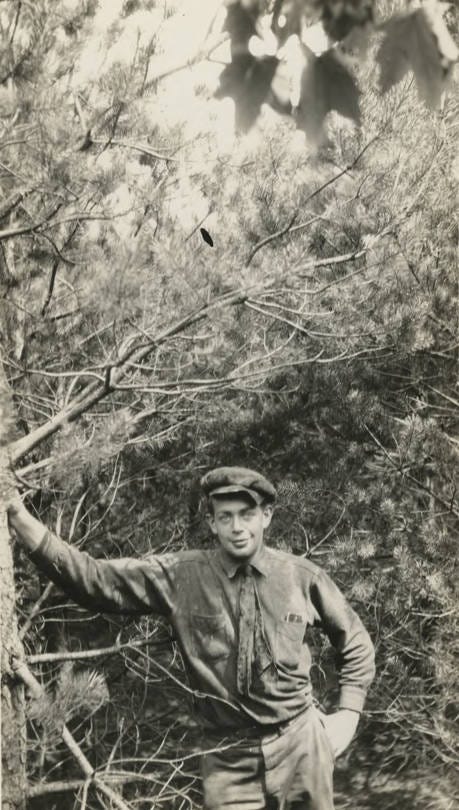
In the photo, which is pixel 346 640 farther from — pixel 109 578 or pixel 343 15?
pixel 343 15

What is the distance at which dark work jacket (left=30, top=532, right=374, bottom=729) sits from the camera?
277cm

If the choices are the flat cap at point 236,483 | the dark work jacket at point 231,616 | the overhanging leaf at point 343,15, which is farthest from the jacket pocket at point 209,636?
the overhanging leaf at point 343,15

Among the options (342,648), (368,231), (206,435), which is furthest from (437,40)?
(206,435)

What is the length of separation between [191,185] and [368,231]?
0.94 m

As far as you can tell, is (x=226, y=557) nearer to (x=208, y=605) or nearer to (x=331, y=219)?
(x=208, y=605)

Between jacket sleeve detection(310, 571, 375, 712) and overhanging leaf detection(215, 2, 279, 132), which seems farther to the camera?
jacket sleeve detection(310, 571, 375, 712)

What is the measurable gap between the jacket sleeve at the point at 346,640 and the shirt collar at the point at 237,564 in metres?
0.17

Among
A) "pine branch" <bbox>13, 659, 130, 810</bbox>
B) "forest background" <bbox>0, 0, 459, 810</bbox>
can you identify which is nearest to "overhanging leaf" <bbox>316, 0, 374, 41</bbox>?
"forest background" <bbox>0, 0, 459, 810</bbox>

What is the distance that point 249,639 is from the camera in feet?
9.23

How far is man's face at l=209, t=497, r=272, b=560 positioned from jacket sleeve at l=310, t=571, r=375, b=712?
0.24m

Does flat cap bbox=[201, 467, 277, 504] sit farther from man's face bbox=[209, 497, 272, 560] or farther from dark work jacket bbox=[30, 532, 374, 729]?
dark work jacket bbox=[30, 532, 374, 729]

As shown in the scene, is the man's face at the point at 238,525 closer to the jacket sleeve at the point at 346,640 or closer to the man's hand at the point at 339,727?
the jacket sleeve at the point at 346,640

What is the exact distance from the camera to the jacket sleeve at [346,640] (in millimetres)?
2920

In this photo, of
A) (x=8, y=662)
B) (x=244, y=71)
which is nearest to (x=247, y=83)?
(x=244, y=71)
